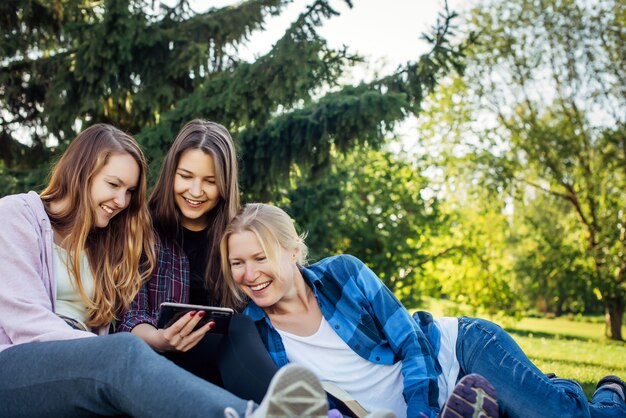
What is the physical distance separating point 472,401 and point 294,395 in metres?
0.65

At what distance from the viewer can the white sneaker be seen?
186 cm

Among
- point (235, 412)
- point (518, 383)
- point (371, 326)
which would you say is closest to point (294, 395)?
point (235, 412)

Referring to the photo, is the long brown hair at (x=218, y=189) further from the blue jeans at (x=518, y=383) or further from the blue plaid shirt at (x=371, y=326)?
Answer: the blue jeans at (x=518, y=383)

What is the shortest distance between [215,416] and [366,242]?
10.3m

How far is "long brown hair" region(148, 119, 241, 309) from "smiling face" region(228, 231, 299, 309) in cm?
50

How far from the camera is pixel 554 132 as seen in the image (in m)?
17.5

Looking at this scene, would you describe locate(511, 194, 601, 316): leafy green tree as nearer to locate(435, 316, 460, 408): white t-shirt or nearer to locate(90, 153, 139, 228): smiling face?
locate(435, 316, 460, 408): white t-shirt

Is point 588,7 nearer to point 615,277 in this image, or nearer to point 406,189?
point 615,277

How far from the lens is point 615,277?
52.7ft

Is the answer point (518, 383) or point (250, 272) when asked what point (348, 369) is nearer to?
point (250, 272)

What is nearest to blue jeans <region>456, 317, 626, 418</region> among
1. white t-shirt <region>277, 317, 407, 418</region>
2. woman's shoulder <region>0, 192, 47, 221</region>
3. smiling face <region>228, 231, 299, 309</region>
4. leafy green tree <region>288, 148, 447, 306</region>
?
white t-shirt <region>277, 317, 407, 418</region>

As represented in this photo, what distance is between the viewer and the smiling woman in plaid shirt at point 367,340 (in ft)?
8.95

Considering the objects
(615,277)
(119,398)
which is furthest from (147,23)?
(615,277)

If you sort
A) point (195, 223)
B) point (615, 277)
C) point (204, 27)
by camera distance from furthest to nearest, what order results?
point (615, 277) → point (204, 27) → point (195, 223)
